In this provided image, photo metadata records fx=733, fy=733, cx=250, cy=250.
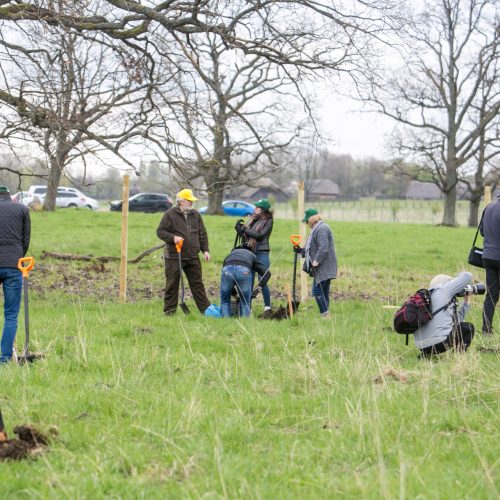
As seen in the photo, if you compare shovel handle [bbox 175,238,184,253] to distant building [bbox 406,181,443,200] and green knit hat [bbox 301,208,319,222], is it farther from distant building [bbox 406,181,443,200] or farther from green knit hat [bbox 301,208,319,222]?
distant building [bbox 406,181,443,200]

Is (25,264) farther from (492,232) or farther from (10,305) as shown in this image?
(492,232)

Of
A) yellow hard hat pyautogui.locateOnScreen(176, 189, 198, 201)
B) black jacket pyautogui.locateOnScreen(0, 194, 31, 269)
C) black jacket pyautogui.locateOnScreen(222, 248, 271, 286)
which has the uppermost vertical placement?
yellow hard hat pyautogui.locateOnScreen(176, 189, 198, 201)

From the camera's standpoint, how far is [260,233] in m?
10.8

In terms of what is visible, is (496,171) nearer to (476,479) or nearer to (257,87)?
(257,87)

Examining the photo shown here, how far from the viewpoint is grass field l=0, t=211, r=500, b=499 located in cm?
381

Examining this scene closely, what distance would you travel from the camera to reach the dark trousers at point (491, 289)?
8.73 m

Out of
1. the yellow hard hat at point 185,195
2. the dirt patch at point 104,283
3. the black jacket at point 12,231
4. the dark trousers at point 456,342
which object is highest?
the yellow hard hat at point 185,195

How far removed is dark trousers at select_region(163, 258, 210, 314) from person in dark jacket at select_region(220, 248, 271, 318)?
25.1 inches

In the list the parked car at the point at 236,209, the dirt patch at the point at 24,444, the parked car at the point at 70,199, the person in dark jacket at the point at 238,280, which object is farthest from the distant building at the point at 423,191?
the dirt patch at the point at 24,444

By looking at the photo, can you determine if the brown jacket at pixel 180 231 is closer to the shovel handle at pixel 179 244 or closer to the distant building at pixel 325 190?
the shovel handle at pixel 179 244

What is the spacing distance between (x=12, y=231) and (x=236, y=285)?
355 cm

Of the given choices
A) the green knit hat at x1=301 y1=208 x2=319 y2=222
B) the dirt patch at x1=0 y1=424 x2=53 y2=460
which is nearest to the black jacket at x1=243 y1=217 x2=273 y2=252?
the green knit hat at x1=301 y1=208 x2=319 y2=222

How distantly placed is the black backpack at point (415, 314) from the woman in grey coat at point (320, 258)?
3.35 m

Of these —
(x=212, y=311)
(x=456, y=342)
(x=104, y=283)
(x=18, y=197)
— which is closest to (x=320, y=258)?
(x=212, y=311)
